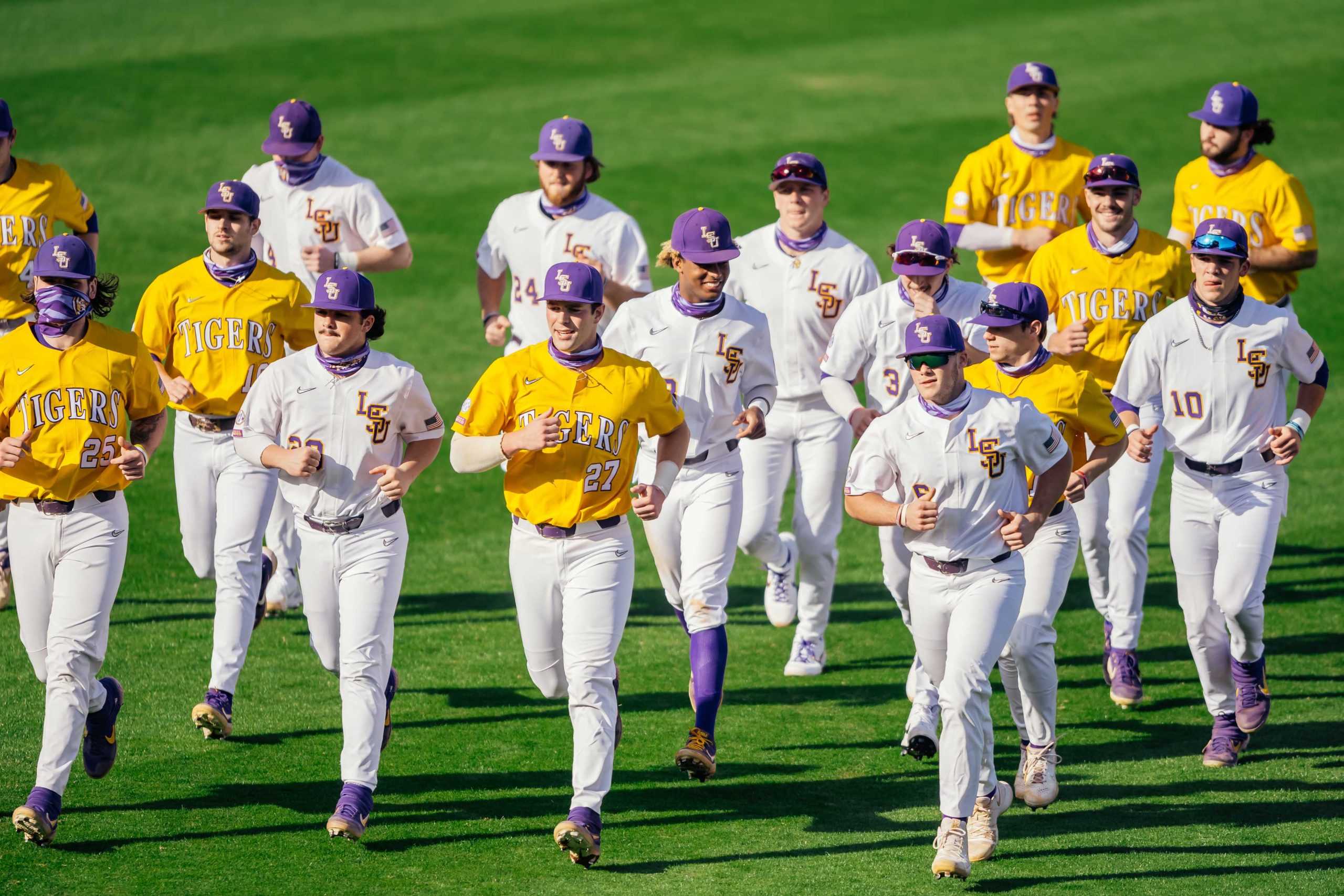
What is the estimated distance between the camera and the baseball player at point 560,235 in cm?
899

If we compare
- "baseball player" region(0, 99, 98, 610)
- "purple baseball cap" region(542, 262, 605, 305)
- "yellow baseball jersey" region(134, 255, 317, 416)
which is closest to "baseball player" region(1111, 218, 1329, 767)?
"purple baseball cap" region(542, 262, 605, 305)

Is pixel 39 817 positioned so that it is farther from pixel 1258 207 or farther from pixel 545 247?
pixel 1258 207

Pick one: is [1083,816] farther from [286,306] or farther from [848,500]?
[286,306]

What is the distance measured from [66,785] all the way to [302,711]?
59.4 inches

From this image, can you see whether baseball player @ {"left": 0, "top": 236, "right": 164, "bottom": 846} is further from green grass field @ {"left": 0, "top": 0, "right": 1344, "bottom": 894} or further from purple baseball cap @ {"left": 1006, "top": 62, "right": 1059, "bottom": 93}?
purple baseball cap @ {"left": 1006, "top": 62, "right": 1059, "bottom": 93}

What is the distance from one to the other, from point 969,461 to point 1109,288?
2.33m

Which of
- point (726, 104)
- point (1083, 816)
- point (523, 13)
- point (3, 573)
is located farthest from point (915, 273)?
point (523, 13)

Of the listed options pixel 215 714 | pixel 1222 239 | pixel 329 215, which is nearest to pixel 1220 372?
pixel 1222 239

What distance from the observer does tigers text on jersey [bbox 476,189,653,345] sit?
30.0 ft

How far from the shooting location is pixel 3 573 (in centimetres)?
927

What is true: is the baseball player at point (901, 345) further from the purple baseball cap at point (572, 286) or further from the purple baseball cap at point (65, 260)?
the purple baseball cap at point (65, 260)

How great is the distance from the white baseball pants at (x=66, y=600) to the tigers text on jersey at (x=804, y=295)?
11.5 ft

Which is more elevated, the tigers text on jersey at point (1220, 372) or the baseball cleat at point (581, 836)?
the tigers text on jersey at point (1220, 372)

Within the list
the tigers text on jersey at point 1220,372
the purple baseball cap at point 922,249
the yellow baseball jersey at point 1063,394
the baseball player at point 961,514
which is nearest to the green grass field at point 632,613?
the baseball player at point 961,514
